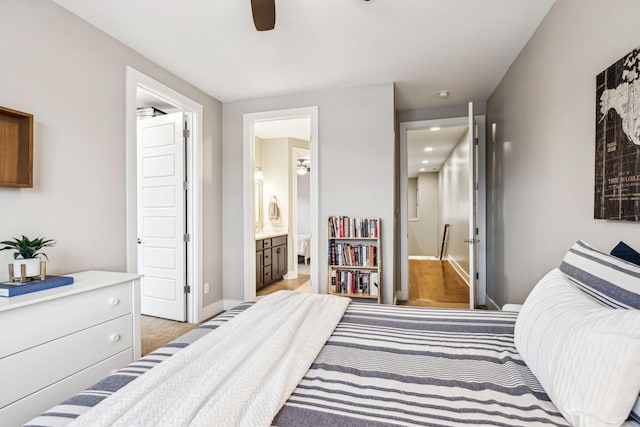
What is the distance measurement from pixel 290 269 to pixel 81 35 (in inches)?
167

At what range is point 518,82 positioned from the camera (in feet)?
8.61

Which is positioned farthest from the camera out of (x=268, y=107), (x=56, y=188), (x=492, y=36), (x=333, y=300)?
(x=268, y=107)

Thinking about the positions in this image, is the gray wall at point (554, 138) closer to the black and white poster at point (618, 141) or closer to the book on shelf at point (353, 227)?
the black and white poster at point (618, 141)

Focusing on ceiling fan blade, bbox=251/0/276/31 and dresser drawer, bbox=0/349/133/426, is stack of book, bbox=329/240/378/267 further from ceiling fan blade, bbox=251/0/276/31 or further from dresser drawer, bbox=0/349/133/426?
ceiling fan blade, bbox=251/0/276/31

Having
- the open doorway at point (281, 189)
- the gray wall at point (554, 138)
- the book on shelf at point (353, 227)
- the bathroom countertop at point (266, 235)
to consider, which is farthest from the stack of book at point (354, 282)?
the open doorway at point (281, 189)

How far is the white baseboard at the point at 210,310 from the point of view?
341 centimetres

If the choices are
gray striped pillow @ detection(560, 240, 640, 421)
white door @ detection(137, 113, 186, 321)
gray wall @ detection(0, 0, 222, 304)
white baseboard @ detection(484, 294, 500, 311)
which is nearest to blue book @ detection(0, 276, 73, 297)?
gray wall @ detection(0, 0, 222, 304)

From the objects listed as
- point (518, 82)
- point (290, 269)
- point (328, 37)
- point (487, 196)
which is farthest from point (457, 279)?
point (328, 37)

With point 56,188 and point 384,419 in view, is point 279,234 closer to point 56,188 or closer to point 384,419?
point 56,188

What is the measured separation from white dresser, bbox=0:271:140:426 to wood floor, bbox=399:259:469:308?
3.23 meters

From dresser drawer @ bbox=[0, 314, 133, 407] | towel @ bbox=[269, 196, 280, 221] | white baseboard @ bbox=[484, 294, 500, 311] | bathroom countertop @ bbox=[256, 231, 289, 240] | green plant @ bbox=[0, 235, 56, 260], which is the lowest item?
white baseboard @ bbox=[484, 294, 500, 311]

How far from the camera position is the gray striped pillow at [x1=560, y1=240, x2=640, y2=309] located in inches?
36.4

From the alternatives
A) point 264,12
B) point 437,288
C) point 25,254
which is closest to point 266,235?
point 437,288

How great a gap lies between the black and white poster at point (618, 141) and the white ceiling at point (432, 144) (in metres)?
2.84
